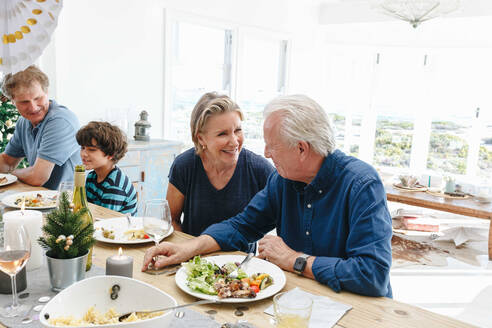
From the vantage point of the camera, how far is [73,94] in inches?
139

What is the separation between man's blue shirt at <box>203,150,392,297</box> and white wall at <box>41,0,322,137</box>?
253 centimetres

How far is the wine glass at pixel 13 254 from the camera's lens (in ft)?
3.10

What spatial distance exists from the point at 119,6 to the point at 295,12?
305cm

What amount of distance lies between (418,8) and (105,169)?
379 cm

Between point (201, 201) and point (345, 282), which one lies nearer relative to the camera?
point (345, 282)

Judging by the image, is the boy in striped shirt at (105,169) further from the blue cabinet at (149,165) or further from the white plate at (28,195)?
the blue cabinet at (149,165)

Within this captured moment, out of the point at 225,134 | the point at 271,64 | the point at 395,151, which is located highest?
the point at 271,64

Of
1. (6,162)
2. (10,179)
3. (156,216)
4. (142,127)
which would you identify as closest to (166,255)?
(156,216)

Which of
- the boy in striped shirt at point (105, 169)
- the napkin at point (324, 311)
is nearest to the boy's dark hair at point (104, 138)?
the boy in striped shirt at point (105, 169)

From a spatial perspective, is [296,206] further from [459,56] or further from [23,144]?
[459,56]

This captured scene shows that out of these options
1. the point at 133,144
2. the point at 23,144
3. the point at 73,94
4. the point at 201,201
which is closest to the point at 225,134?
the point at 201,201

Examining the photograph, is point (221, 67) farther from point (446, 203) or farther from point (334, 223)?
point (334, 223)

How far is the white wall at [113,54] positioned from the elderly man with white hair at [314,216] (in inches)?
101

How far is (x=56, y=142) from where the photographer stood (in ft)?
7.61
